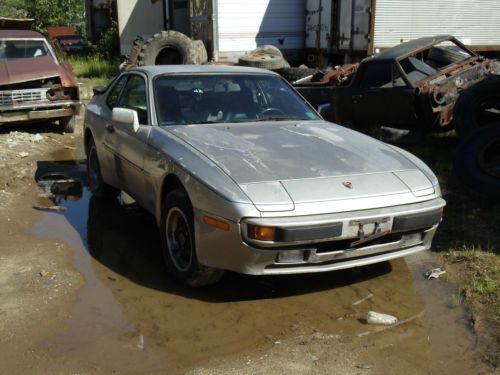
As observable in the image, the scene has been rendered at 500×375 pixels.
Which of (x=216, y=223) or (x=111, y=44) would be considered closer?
(x=216, y=223)

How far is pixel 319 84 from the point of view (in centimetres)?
951

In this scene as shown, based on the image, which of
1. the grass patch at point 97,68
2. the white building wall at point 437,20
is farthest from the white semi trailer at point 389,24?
the grass patch at point 97,68

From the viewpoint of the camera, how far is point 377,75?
859 cm

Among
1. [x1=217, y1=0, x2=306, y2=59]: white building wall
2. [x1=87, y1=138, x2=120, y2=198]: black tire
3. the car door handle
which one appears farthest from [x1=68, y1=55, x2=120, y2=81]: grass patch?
the car door handle

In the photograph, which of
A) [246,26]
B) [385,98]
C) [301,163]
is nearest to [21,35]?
[246,26]

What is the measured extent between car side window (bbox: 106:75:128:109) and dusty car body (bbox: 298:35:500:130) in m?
4.07

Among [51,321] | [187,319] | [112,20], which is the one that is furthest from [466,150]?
[112,20]

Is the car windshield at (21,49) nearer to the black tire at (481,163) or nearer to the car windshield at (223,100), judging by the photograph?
the car windshield at (223,100)

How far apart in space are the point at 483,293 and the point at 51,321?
2.79 meters

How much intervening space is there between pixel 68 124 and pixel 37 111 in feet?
2.45

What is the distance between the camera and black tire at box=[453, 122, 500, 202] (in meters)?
5.74

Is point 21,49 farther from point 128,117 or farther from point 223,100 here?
point 223,100

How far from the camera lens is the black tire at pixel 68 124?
10.1 m

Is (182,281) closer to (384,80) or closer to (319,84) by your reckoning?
(384,80)
